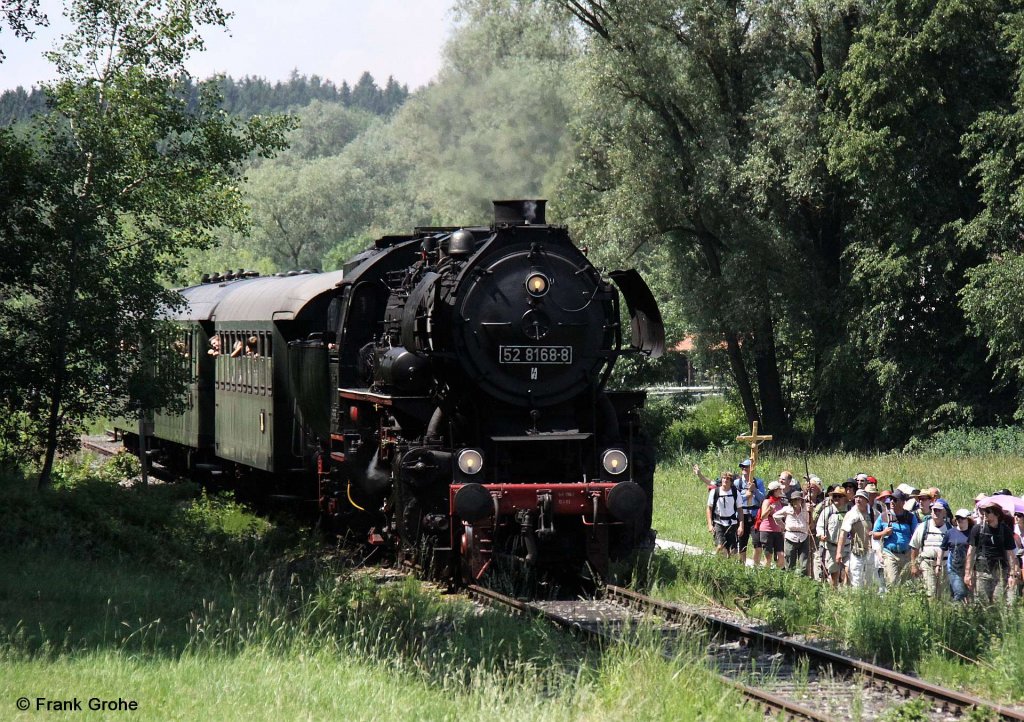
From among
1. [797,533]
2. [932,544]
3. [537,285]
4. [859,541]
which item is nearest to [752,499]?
[797,533]

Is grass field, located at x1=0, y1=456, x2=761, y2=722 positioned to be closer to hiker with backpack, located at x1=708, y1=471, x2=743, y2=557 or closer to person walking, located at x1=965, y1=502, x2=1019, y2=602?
person walking, located at x1=965, y1=502, x2=1019, y2=602

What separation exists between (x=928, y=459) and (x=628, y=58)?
39.0ft

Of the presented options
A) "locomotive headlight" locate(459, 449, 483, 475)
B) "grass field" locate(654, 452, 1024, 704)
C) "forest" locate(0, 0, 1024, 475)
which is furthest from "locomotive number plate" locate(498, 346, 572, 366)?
"forest" locate(0, 0, 1024, 475)

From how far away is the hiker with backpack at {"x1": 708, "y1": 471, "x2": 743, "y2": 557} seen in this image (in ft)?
50.7

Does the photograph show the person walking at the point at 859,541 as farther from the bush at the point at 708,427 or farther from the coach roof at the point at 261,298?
the bush at the point at 708,427

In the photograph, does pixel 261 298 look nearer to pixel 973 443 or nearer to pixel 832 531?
pixel 832 531

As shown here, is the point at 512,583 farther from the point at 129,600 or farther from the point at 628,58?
the point at 628,58

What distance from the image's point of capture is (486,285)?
1209 centimetres

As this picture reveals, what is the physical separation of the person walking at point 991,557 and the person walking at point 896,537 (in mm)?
846

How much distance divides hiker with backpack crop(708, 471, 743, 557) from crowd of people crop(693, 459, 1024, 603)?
0.01 metres

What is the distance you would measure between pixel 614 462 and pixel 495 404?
127cm

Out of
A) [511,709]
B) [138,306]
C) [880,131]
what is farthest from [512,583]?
[880,131]

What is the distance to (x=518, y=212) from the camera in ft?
41.9

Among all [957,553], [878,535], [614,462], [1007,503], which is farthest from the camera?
[878,535]
